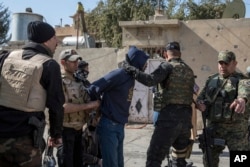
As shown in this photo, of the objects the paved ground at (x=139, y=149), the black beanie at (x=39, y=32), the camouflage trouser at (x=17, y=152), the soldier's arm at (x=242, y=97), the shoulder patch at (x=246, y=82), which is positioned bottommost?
the paved ground at (x=139, y=149)

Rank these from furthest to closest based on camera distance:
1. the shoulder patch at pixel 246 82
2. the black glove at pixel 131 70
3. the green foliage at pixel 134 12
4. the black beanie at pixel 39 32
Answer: the green foliage at pixel 134 12 → the shoulder patch at pixel 246 82 → the black glove at pixel 131 70 → the black beanie at pixel 39 32

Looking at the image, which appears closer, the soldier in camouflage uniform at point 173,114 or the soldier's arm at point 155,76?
the soldier's arm at point 155,76

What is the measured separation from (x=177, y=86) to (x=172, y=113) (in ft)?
1.03

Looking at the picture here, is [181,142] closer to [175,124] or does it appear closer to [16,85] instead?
[175,124]

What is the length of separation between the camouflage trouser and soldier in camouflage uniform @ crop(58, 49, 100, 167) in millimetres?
938

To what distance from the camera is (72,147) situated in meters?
4.07

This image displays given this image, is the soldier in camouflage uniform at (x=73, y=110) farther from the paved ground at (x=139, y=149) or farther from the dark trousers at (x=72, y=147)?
the paved ground at (x=139, y=149)

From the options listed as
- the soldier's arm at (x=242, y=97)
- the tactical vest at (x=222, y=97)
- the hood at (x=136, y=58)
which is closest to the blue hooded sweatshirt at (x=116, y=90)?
the hood at (x=136, y=58)

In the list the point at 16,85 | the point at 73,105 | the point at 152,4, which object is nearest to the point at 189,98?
the point at 73,105

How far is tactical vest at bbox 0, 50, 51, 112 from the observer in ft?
10.0

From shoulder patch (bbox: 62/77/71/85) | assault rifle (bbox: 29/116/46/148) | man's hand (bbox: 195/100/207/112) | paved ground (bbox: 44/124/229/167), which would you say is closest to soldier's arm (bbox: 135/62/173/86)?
man's hand (bbox: 195/100/207/112)

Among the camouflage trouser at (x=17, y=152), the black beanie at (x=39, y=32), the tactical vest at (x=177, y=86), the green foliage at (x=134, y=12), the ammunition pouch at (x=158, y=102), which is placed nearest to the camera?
the camouflage trouser at (x=17, y=152)

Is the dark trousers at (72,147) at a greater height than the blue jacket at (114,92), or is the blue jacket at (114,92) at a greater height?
the blue jacket at (114,92)

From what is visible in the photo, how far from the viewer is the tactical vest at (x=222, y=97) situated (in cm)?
436
